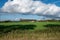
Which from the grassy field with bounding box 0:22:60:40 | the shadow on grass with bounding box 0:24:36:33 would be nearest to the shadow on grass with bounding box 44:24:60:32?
the grassy field with bounding box 0:22:60:40

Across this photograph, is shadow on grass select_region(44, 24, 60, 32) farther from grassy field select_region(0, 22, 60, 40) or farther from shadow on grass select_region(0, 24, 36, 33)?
shadow on grass select_region(0, 24, 36, 33)

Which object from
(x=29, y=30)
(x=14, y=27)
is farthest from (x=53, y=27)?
(x=14, y=27)

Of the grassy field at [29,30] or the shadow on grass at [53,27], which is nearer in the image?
the grassy field at [29,30]

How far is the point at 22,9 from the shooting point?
2.92 metres

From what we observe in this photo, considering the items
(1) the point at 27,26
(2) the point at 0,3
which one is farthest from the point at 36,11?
(2) the point at 0,3

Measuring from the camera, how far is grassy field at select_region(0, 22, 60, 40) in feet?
9.32

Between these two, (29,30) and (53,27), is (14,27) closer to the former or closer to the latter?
(29,30)

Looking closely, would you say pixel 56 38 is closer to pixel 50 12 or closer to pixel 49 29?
pixel 49 29

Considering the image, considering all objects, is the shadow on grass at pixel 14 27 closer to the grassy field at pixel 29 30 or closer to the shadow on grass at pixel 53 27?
the grassy field at pixel 29 30

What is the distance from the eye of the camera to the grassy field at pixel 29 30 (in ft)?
9.32

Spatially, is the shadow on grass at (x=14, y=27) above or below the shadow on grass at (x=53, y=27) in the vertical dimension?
above

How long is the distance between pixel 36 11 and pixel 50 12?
0.31 m

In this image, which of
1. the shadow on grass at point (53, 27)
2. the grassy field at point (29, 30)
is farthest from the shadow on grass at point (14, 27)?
the shadow on grass at point (53, 27)

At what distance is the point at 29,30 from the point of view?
2.94 m
